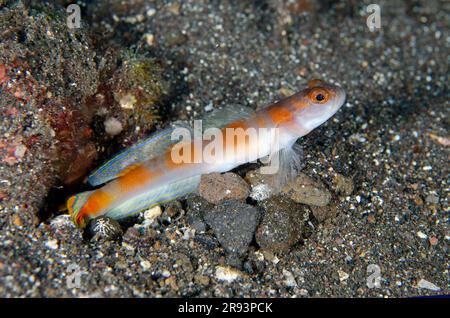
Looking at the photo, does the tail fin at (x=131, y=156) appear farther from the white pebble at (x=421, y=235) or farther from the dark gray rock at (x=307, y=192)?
the white pebble at (x=421, y=235)

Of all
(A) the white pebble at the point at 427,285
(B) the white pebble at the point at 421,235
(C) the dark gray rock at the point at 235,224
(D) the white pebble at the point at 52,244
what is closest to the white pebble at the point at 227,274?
(C) the dark gray rock at the point at 235,224

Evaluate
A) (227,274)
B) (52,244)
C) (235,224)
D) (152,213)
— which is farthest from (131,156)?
(227,274)

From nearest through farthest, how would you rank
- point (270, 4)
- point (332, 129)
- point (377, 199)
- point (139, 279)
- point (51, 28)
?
point (139, 279), point (51, 28), point (377, 199), point (332, 129), point (270, 4)

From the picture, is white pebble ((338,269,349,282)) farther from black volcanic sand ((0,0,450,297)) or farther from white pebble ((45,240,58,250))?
white pebble ((45,240,58,250))

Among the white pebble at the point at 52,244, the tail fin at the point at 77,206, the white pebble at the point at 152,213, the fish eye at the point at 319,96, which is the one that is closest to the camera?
the white pebble at the point at 52,244
